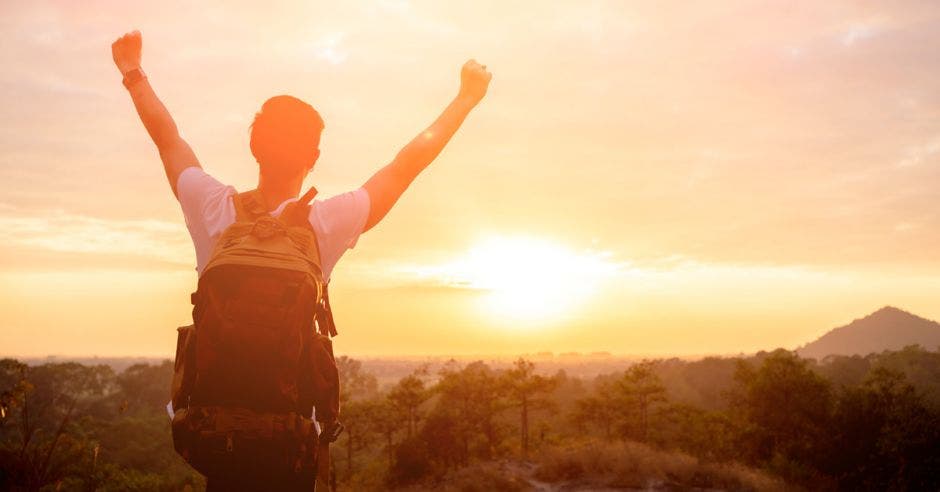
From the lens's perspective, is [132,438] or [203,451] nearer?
[203,451]

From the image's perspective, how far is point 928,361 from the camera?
85.8 m

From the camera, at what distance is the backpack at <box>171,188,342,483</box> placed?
1.57 meters

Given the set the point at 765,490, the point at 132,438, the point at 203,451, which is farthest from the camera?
the point at 132,438

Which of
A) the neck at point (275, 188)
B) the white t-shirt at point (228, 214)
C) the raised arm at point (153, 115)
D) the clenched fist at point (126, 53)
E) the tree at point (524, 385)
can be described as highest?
the clenched fist at point (126, 53)

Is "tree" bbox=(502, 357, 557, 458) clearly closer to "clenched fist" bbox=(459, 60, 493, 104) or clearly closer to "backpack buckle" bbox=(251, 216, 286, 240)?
"clenched fist" bbox=(459, 60, 493, 104)

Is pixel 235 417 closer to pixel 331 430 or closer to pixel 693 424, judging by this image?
pixel 331 430

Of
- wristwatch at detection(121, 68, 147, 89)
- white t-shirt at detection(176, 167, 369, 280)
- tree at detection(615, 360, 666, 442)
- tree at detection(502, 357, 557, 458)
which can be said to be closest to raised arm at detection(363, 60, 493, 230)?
white t-shirt at detection(176, 167, 369, 280)

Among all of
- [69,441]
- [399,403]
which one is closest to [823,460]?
[399,403]

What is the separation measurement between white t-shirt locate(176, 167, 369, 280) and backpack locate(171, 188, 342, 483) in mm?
205

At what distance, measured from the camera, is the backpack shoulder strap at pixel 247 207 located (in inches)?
72.3

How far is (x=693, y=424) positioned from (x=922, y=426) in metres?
15.8

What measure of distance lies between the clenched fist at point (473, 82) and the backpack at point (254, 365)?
0.97 metres

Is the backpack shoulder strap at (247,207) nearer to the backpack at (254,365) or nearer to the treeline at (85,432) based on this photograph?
the backpack at (254,365)

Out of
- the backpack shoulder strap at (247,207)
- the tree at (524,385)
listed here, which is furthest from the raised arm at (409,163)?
the tree at (524,385)
